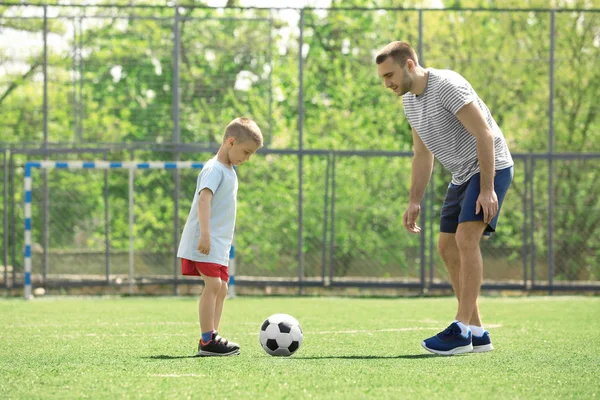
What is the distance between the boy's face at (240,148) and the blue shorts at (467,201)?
1106mm

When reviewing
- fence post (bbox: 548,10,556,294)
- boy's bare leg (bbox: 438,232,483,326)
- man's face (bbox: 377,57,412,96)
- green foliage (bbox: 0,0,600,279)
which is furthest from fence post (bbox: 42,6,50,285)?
man's face (bbox: 377,57,412,96)

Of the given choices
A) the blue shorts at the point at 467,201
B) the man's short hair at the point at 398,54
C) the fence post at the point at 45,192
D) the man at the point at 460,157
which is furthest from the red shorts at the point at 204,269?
the fence post at the point at 45,192

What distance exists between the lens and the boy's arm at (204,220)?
16.4 feet

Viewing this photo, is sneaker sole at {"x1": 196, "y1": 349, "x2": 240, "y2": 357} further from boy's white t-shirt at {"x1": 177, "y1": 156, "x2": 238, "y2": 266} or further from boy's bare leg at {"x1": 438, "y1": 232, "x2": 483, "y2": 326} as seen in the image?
boy's bare leg at {"x1": 438, "y1": 232, "x2": 483, "y2": 326}

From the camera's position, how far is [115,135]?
38.3 ft

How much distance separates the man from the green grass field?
0.69ft

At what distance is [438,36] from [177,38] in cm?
348

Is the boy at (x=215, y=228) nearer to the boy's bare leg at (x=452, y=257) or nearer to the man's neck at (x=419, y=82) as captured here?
the man's neck at (x=419, y=82)

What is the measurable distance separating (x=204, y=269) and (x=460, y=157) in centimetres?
146

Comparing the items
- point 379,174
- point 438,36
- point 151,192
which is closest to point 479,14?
point 438,36

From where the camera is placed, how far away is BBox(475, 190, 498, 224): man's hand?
16.4 feet

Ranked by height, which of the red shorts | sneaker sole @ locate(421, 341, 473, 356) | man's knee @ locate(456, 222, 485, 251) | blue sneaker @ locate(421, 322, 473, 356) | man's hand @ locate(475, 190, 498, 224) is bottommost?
sneaker sole @ locate(421, 341, 473, 356)

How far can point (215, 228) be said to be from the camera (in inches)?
204

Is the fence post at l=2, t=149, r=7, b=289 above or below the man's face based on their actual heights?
below
